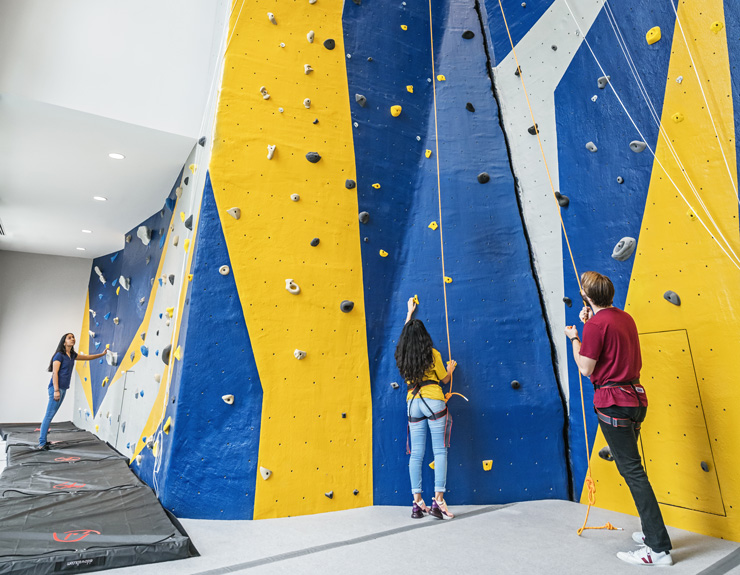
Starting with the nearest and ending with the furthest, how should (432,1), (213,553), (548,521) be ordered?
(213,553), (548,521), (432,1)

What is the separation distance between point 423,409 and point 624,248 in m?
1.28

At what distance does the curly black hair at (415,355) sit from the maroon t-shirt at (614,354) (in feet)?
2.37

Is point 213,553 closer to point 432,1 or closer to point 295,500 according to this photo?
point 295,500

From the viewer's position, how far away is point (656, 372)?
221 centimetres

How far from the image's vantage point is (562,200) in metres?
2.71

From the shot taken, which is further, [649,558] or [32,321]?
[32,321]

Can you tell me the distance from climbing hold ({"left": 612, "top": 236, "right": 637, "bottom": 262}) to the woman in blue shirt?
4.11 metres

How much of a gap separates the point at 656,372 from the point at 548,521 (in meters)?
0.87

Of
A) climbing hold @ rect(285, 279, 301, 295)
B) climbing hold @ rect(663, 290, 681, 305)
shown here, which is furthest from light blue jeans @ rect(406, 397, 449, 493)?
climbing hold @ rect(663, 290, 681, 305)

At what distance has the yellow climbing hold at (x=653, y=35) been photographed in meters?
2.32

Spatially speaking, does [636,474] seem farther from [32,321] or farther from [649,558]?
[32,321]

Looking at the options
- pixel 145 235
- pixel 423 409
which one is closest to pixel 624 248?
pixel 423 409

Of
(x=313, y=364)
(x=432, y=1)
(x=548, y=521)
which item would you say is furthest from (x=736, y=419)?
(x=432, y=1)

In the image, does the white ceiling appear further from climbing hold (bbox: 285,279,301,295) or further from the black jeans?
the black jeans
